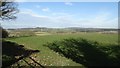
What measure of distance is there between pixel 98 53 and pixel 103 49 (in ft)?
11.7

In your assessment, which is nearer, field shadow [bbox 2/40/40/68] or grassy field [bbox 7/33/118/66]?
field shadow [bbox 2/40/40/68]

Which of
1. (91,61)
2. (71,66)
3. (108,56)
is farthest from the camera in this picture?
(108,56)

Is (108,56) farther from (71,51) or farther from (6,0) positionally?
(6,0)

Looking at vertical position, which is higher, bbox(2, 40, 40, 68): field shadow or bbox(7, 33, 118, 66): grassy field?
bbox(2, 40, 40, 68): field shadow

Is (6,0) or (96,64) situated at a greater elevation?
(6,0)

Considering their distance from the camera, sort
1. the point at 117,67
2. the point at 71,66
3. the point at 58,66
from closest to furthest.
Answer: the point at 58,66, the point at 71,66, the point at 117,67

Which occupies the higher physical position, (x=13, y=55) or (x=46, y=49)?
(x=13, y=55)

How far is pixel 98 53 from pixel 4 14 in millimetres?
30483

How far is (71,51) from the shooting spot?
96.8ft

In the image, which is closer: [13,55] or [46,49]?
[13,55]

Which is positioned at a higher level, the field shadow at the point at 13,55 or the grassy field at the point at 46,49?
the field shadow at the point at 13,55

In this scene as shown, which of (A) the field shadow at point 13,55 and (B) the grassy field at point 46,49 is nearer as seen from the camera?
(A) the field shadow at point 13,55

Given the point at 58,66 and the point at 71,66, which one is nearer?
the point at 58,66

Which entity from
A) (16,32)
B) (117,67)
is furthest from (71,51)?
(16,32)
